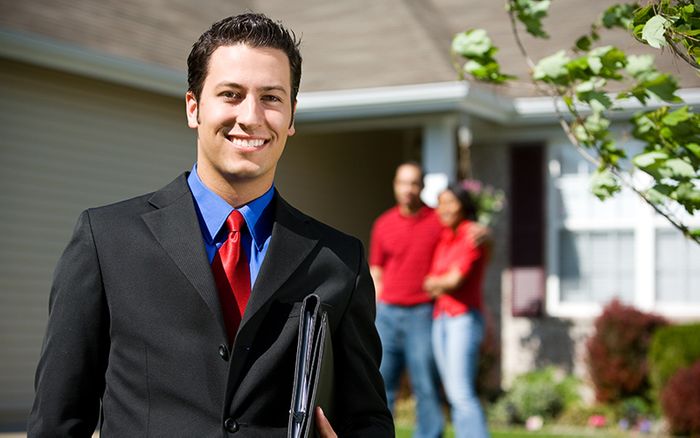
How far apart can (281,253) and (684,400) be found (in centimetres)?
818

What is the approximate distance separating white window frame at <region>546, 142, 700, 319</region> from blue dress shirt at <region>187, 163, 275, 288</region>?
9.44 meters

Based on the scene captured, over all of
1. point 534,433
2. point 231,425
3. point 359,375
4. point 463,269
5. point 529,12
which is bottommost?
point 534,433

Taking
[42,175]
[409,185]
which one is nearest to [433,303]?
[409,185]

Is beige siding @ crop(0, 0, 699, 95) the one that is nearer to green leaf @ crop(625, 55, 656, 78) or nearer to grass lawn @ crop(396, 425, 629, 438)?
grass lawn @ crop(396, 425, 629, 438)

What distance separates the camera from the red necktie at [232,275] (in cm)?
232

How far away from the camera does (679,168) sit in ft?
10.1

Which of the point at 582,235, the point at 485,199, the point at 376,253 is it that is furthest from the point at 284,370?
the point at 582,235

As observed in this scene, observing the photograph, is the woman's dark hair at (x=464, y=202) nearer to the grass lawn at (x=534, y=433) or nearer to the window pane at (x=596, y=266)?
the grass lawn at (x=534, y=433)

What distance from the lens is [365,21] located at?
1362cm

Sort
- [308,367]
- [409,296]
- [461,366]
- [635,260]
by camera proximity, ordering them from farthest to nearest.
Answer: [635,260]
[409,296]
[461,366]
[308,367]

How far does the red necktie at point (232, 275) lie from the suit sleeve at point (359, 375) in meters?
0.23

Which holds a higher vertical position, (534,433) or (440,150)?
(440,150)

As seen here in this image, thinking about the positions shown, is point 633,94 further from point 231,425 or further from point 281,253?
point 231,425

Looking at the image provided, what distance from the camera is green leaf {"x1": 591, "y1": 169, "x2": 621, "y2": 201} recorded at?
345 centimetres
